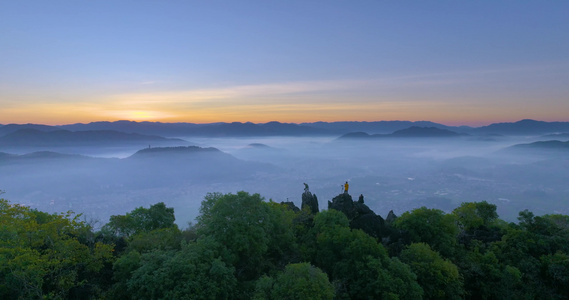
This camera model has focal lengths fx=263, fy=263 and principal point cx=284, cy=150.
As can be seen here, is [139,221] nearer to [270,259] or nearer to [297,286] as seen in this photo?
[270,259]

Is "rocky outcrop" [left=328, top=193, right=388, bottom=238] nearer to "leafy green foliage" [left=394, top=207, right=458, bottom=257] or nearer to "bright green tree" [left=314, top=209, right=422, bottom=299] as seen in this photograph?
"leafy green foliage" [left=394, top=207, right=458, bottom=257]

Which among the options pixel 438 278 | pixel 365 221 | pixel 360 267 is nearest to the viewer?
pixel 438 278

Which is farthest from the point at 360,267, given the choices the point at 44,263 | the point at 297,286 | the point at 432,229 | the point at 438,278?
the point at 44,263

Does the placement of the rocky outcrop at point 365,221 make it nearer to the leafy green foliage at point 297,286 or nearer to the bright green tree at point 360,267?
the bright green tree at point 360,267

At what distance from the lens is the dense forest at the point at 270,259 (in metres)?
20.7

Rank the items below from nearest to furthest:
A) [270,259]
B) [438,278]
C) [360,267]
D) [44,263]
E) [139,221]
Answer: [44,263], [438,278], [360,267], [270,259], [139,221]

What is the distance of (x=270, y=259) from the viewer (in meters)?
29.3

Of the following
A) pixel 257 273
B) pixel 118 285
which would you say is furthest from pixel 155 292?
pixel 257 273

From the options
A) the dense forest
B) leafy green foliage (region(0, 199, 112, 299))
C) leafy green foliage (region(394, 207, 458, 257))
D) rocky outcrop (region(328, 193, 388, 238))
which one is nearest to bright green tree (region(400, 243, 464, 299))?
the dense forest

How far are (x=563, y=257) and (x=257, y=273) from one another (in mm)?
32823

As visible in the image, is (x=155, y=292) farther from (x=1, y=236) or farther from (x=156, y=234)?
(x=1, y=236)

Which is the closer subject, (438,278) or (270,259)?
(438,278)

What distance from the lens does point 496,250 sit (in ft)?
106

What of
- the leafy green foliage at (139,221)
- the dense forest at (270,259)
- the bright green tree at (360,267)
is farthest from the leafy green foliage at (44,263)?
the bright green tree at (360,267)
